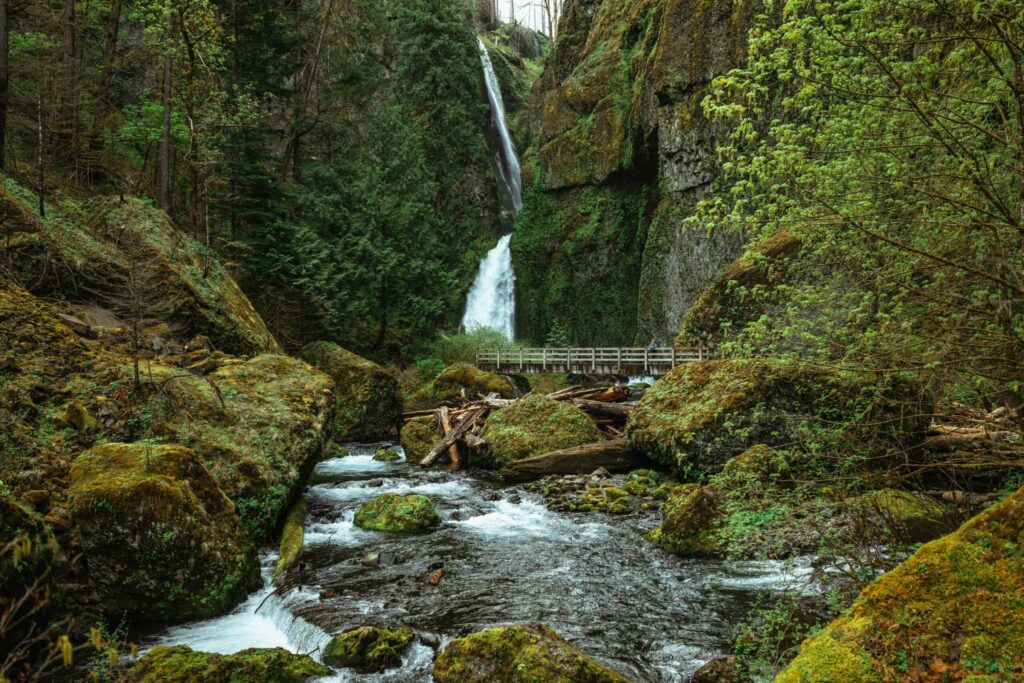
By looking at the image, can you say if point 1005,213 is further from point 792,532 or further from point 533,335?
point 533,335

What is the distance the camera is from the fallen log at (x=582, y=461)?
13414 millimetres

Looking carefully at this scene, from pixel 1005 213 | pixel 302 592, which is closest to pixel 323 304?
pixel 302 592

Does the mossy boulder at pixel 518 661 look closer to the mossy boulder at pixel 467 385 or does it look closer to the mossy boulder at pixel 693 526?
the mossy boulder at pixel 693 526

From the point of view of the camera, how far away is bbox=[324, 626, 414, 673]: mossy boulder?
555cm

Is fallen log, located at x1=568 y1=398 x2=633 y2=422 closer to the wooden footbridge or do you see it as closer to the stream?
the stream

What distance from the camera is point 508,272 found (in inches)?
1512

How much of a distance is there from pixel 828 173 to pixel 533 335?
30.9m

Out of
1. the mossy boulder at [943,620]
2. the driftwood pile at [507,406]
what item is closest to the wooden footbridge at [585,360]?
the driftwood pile at [507,406]

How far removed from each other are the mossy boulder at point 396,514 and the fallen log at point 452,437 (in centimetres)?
491

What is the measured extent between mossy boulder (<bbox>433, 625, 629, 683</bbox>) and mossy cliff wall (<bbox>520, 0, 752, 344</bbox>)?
24.6m

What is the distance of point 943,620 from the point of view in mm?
2838

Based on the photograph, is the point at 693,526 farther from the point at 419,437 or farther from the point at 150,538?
the point at 419,437

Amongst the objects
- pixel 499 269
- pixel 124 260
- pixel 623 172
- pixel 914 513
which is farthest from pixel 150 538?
pixel 499 269

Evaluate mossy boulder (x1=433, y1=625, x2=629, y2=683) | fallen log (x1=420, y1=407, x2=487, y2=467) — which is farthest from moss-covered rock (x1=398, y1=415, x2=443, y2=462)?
mossy boulder (x1=433, y1=625, x2=629, y2=683)
